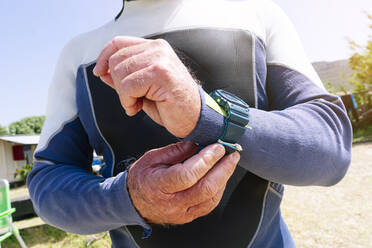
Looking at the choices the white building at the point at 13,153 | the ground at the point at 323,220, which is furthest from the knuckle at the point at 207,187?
the white building at the point at 13,153

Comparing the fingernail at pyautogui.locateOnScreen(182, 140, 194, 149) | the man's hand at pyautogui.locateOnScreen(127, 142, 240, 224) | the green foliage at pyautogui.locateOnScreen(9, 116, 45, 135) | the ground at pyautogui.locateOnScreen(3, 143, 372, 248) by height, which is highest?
the fingernail at pyautogui.locateOnScreen(182, 140, 194, 149)

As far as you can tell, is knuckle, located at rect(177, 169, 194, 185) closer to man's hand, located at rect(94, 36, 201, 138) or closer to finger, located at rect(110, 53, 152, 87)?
man's hand, located at rect(94, 36, 201, 138)

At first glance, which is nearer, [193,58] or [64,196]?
[64,196]

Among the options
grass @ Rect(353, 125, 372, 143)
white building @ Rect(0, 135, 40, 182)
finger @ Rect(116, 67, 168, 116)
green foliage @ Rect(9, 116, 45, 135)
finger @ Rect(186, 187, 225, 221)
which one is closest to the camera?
finger @ Rect(116, 67, 168, 116)

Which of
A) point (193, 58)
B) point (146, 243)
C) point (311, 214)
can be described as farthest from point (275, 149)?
point (311, 214)

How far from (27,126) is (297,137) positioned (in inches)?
1377

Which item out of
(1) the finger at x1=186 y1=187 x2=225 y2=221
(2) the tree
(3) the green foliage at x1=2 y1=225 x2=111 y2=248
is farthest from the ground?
(2) the tree

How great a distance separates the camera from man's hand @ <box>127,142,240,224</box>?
1.57ft

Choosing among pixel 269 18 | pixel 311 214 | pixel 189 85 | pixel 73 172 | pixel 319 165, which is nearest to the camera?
pixel 189 85

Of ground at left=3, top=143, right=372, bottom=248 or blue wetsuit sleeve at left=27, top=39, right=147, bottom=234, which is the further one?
ground at left=3, top=143, right=372, bottom=248

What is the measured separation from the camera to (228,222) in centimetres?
74

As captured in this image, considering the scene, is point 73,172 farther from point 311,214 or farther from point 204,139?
point 311,214

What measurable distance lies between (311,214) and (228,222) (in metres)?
3.31

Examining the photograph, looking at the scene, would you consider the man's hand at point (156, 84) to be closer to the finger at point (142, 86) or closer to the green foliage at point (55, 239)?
the finger at point (142, 86)
